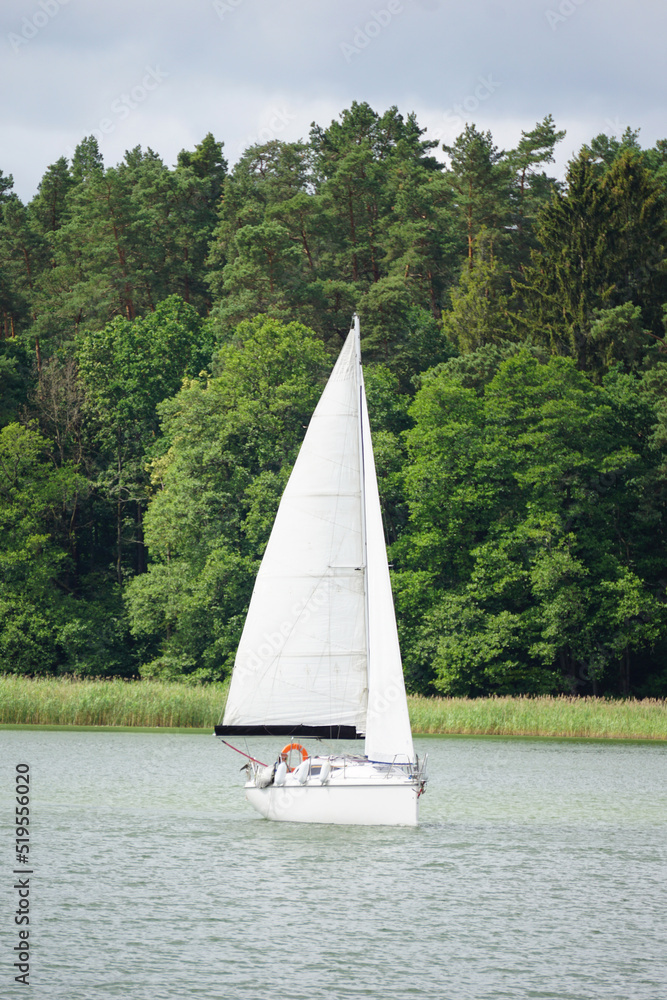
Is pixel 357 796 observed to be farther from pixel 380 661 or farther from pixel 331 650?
pixel 331 650

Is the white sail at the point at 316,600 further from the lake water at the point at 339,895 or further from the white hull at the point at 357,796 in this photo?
the lake water at the point at 339,895

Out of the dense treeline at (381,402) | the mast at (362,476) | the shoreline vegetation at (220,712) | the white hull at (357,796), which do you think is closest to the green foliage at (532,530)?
the dense treeline at (381,402)

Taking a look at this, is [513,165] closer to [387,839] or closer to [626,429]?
[626,429]

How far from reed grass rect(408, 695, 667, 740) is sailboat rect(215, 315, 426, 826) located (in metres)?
21.3

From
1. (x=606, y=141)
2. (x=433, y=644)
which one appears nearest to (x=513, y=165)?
(x=606, y=141)

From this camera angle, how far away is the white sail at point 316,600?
26.1 meters

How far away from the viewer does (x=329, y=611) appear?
26.5 metres

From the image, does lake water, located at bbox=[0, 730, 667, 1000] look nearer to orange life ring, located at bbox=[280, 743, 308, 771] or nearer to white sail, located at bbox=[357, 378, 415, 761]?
orange life ring, located at bbox=[280, 743, 308, 771]

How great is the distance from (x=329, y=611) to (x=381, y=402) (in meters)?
42.1

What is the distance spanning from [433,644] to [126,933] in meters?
43.0

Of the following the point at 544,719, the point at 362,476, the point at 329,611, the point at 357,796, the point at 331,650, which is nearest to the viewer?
the point at 357,796

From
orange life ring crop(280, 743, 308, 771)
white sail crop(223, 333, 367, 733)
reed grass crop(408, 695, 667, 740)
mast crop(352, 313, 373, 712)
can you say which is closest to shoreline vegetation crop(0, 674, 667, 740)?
reed grass crop(408, 695, 667, 740)

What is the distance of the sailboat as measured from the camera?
82.8 feet

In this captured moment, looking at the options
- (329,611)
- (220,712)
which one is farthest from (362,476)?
(220,712)
